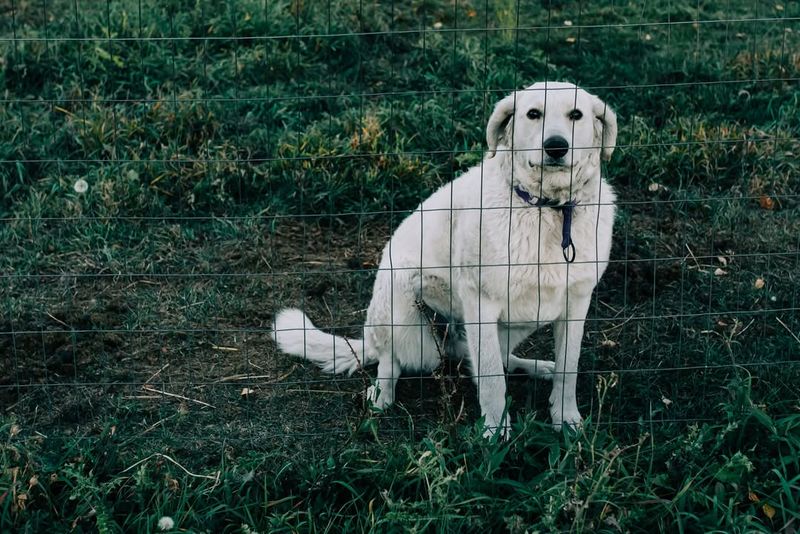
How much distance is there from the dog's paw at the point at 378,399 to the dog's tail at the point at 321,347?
0.70 feet

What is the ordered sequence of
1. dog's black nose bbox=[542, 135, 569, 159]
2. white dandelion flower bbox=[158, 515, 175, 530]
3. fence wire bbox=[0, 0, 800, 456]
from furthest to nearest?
fence wire bbox=[0, 0, 800, 456], dog's black nose bbox=[542, 135, 569, 159], white dandelion flower bbox=[158, 515, 175, 530]

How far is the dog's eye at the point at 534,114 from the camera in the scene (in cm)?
353

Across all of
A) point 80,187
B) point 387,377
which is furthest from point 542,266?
point 80,187

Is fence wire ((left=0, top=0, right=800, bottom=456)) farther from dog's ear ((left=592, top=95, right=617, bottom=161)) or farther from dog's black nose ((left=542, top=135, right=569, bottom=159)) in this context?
dog's black nose ((left=542, top=135, right=569, bottom=159))

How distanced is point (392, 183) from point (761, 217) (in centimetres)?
196

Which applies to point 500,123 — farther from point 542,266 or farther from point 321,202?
point 321,202

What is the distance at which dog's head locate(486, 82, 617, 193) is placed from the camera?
3.47m

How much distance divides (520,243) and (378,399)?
905mm

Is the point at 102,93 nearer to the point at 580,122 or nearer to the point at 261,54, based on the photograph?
the point at 261,54

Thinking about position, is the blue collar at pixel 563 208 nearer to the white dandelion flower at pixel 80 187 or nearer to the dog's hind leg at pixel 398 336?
the dog's hind leg at pixel 398 336

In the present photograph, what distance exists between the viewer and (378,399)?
4035mm

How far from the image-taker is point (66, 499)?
323 centimetres

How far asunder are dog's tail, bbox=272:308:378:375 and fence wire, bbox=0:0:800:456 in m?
0.06

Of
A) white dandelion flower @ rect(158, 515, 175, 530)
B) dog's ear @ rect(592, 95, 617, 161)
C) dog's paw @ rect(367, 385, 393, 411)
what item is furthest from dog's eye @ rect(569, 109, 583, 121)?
white dandelion flower @ rect(158, 515, 175, 530)
